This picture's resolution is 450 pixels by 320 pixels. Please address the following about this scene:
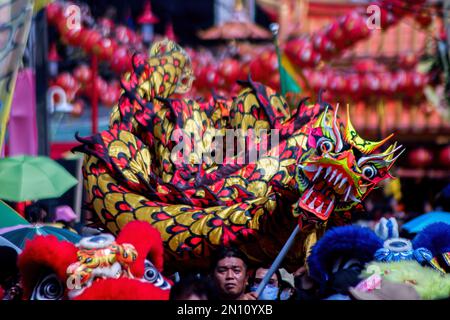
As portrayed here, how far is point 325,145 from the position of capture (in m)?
5.77

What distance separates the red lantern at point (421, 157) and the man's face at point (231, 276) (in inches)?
499

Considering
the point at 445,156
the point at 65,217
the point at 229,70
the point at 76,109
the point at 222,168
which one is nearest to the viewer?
the point at 222,168

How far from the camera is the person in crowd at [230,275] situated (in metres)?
5.07

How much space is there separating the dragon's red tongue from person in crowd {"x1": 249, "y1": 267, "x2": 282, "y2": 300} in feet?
1.38

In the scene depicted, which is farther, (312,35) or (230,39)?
(230,39)

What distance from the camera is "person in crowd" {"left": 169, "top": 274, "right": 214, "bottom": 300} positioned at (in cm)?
428

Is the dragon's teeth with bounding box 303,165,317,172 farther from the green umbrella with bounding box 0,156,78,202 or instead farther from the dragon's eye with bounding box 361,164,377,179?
the green umbrella with bounding box 0,156,78,202

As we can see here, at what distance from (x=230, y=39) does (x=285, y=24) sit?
1.62 meters

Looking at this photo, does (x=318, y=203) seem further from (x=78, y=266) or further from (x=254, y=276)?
(x=78, y=266)

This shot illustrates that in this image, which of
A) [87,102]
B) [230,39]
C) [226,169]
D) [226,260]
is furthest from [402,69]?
[226,260]

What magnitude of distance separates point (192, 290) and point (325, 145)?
5.64 feet

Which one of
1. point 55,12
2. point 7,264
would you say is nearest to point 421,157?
point 55,12

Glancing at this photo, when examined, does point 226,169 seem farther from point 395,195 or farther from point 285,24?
point 285,24
